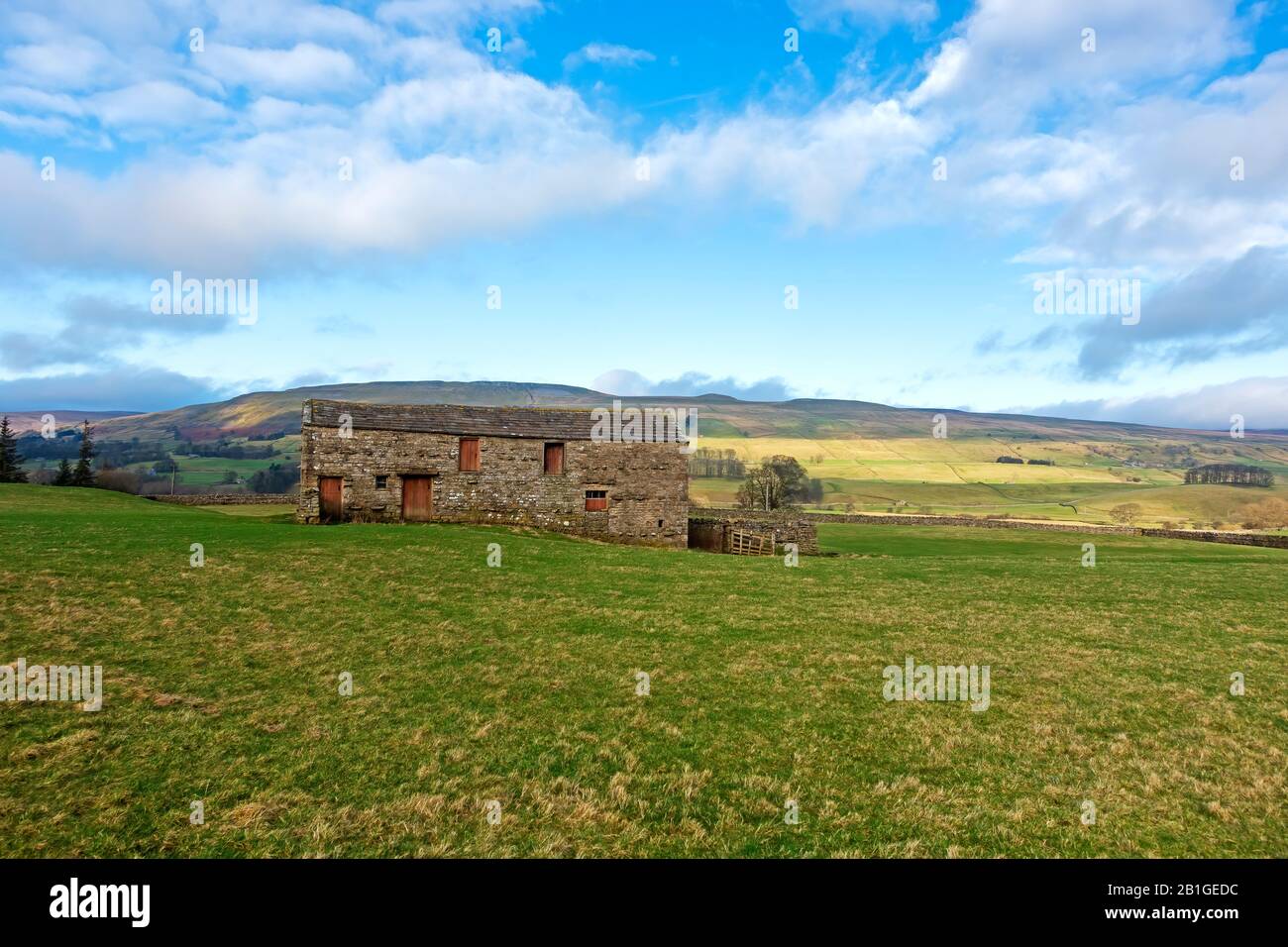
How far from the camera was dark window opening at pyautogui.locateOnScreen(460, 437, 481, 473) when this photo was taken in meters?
35.9

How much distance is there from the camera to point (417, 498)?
116 ft

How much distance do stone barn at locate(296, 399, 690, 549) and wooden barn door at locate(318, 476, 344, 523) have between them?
0.05 m

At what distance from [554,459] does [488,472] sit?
362 centimetres

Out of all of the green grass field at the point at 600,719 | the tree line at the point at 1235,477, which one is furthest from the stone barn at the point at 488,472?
the tree line at the point at 1235,477

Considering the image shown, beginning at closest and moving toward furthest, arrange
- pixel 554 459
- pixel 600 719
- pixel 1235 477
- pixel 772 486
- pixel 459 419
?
pixel 600 719
pixel 459 419
pixel 554 459
pixel 772 486
pixel 1235 477

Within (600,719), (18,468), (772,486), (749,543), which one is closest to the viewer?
(600,719)

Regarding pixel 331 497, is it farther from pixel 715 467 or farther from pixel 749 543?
pixel 715 467

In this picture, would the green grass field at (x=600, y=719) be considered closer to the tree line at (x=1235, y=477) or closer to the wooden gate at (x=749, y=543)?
the wooden gate at (x=749, y=543)

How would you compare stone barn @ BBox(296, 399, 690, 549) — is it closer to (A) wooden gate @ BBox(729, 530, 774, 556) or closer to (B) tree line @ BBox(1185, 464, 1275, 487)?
(A) wooden gate @ BBox(729, 530, 774, 556)

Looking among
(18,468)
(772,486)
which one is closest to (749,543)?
(772,486)

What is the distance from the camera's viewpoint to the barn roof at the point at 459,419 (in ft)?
111
